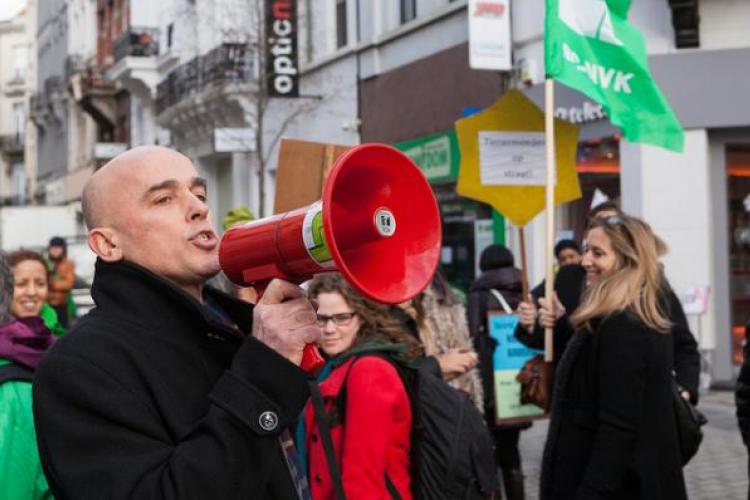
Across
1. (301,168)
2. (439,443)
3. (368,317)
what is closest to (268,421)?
(439,443)

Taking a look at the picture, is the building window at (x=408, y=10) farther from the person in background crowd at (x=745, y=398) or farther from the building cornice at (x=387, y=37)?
the person in background crowd at (x=745, y=398)

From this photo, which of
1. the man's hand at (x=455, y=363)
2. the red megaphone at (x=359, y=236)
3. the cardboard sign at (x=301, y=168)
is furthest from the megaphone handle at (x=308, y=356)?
the cardboard sign at (x=301, y=168)

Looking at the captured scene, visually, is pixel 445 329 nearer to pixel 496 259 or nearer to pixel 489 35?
pixel 496 259

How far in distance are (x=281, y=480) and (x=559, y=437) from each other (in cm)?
277

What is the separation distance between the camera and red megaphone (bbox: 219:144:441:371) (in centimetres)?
244

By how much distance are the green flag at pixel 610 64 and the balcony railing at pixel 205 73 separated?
677 inches

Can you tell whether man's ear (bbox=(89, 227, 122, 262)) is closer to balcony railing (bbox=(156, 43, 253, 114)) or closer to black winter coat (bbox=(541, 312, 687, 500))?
black winter coat (bbox=(541, 312, 687, 500))

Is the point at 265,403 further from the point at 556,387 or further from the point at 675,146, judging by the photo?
the point at 675,146

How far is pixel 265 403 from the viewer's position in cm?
240

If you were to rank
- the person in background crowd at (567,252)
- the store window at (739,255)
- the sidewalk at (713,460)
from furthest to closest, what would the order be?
1. the store window at (739,255)
2. the person in background crowd at (567,252)
3. the sidewalk at (713,460)

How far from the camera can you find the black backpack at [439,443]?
414 centimetres

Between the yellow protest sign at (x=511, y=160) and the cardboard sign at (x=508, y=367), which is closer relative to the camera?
the yellow protest sign at (x=511, y=160)

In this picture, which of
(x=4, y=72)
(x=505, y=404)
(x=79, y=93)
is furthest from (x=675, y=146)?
(x=4, y=72)

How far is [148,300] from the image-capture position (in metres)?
2.57
